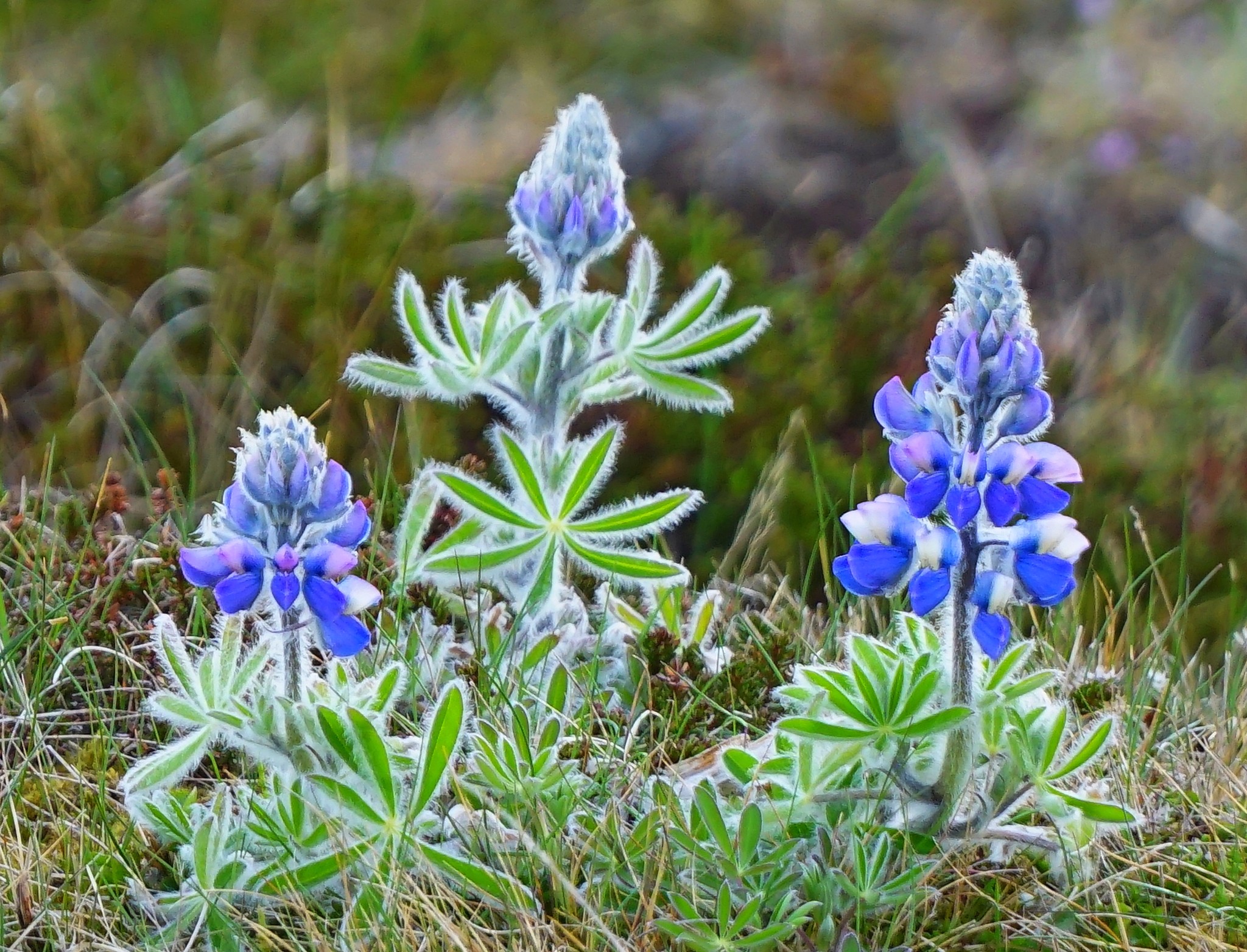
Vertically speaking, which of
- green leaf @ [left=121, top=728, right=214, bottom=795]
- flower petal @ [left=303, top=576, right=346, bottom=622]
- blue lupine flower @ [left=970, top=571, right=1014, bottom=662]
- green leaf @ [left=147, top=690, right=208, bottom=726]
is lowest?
green leaf @ [left=121, top=728, right=214, bottom=795]

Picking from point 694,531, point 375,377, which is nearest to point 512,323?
point 375,377

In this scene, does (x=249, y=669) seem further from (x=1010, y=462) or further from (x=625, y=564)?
(x=1010, y=462)

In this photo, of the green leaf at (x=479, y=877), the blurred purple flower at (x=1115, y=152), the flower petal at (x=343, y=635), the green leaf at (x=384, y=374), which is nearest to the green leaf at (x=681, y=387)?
the green leaf at (x=384, y=374)

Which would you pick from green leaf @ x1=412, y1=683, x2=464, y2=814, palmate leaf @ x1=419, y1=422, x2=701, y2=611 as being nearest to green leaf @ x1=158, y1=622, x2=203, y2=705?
green leaf @ x1=412, y1=683, x2=464, y2=814

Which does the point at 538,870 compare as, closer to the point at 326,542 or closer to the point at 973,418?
the point at 326,542

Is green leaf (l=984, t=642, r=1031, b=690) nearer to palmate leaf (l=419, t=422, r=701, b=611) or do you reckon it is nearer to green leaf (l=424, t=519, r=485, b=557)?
palmate leaf (l=419, t=422, r=701, b=611)

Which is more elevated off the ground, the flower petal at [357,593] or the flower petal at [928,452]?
the flower petal at [928,452]

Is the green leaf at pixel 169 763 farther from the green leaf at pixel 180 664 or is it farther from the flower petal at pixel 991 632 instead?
the flower petal at pixel 991 632
